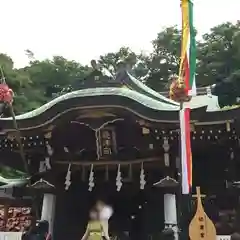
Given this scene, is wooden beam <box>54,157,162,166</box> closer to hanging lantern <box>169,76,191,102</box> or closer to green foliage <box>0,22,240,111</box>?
hanging lantern <box>169,76,191,102</box>

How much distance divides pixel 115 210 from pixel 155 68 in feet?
90.4

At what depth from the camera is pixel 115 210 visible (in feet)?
39.0

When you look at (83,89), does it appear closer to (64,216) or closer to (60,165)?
(60,165)

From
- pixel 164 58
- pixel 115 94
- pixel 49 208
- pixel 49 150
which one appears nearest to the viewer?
pixel 115 94

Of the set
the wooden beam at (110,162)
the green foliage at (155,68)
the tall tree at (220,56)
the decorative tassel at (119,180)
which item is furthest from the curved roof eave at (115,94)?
the tall tree at (220,56)

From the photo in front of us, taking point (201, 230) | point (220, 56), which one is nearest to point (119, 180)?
point (201, 230)

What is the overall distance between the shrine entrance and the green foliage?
14.2 meters

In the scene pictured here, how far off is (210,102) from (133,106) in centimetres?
434

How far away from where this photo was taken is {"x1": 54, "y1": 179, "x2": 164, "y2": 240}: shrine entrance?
1122 cm

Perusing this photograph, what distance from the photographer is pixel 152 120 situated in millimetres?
10016

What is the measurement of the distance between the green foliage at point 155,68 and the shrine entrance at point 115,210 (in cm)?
1416

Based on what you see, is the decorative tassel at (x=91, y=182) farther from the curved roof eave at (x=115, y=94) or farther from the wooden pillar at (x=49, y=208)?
the curved roof eave at (x=115, y=94)

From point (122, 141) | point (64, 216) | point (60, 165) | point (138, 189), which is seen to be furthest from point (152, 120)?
point (64, 216)

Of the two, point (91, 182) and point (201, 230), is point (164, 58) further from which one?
point (201, 230)
